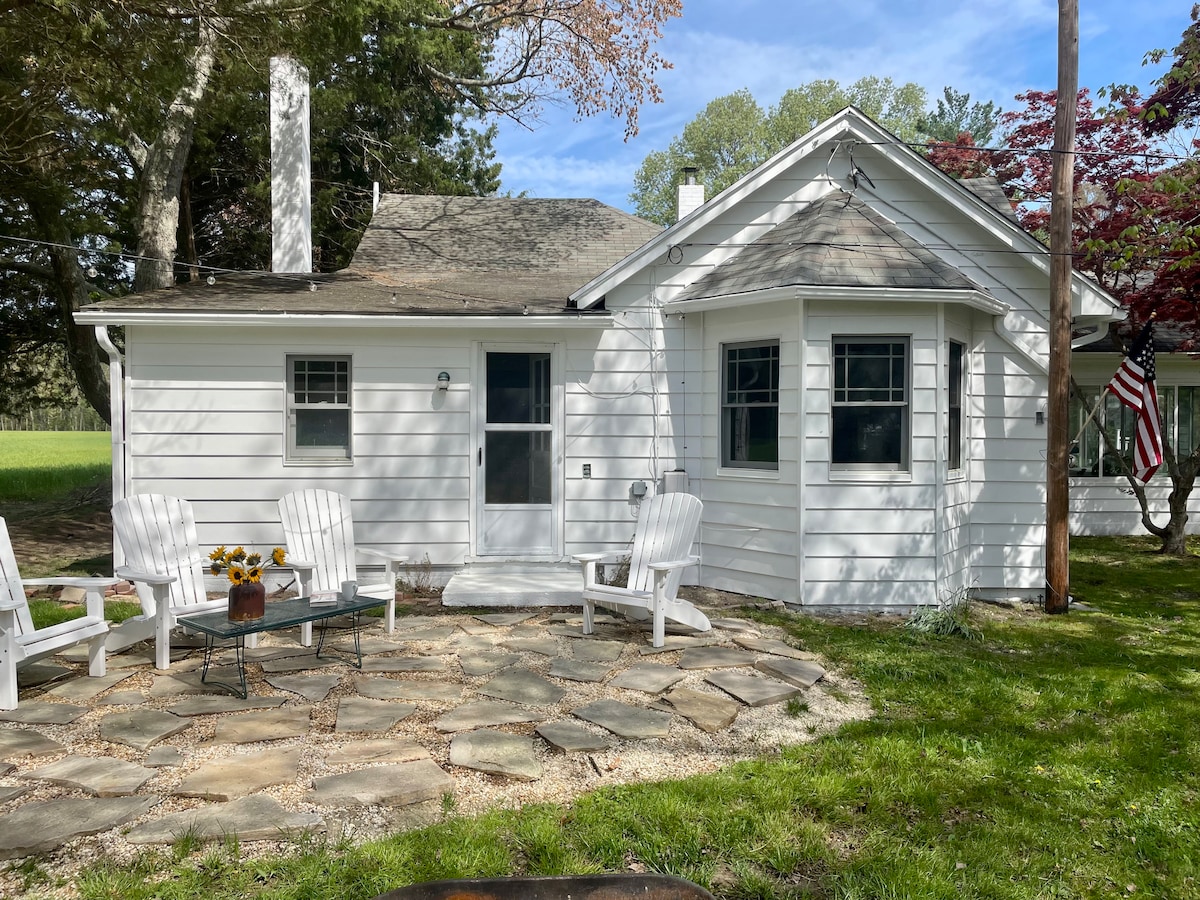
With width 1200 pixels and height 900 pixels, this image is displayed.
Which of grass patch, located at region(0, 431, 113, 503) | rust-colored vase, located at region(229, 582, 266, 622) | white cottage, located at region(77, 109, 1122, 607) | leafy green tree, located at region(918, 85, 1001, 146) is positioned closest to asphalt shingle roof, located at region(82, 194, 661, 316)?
white cottage, located at region(77, 109, 1122, 607)

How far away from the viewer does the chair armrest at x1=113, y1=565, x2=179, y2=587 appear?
5.09 metres

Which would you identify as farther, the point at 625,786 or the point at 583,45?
the point at 583,45

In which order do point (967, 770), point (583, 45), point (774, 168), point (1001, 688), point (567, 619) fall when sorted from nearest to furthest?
1. point (967, 770)
2. point (1001, 688)
3. point (567, 619)
4. point (774, 168)
5. point (583, 45)

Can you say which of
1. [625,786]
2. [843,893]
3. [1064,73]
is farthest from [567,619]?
[1064,73]

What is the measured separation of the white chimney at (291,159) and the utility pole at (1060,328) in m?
8.06

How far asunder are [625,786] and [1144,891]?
198 centimetres

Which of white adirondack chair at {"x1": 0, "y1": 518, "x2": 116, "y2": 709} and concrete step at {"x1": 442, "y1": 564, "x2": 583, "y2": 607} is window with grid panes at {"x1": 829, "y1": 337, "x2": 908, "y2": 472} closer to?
concrete step at {"x1": 442, "y1": 564, "x2": 583, "y2": 607}

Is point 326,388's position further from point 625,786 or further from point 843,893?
point 843,893

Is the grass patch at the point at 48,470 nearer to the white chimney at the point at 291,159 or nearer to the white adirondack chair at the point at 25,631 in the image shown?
the white chimney at the point at 291,159

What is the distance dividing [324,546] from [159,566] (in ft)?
3.80

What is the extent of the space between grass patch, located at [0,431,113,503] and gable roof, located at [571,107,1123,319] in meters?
11.3

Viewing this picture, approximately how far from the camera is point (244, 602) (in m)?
4.80

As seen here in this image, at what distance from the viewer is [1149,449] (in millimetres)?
8594

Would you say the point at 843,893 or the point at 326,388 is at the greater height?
the point at 326,388
